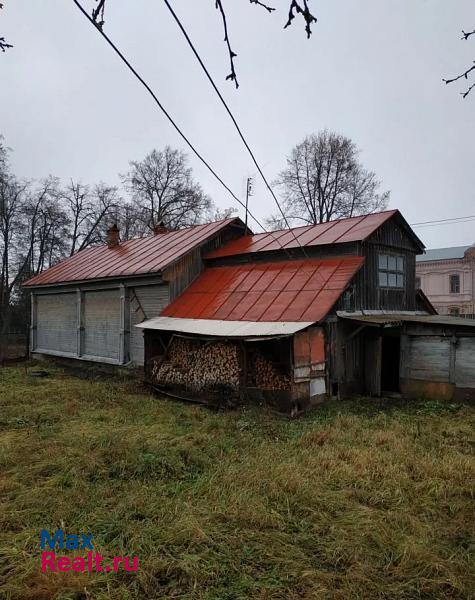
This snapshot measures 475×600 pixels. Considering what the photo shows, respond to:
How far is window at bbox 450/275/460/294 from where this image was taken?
37.7 m

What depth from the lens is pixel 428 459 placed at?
6105 mm

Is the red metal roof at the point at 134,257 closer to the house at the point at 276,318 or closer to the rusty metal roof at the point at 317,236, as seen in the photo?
the house at the point at 276,318

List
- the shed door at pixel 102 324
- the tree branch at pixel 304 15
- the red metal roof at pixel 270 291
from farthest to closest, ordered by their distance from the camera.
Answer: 1. the shed door at pixel 102 324
2. the red metal roof at pixel 270 291
3. the tree branch at pixel 304 15

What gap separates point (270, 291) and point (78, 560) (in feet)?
29.8

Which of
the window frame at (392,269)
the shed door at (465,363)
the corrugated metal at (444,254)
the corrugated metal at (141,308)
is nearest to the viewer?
the shed door at (465,363)

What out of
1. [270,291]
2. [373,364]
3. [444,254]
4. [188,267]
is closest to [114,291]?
[188,267]

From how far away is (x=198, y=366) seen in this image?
11172 millimetres

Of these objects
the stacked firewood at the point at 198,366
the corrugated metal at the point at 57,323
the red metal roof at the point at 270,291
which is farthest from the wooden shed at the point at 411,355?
the corrugated metal at the point at 57,323

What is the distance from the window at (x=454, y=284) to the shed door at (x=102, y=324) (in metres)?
33.4

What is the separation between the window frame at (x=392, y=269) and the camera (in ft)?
42.8

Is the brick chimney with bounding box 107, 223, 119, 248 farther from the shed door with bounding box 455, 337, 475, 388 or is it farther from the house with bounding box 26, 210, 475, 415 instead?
the shed door with bounding box 455, 337, 475, 388

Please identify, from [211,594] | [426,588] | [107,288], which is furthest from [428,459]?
[107,288]

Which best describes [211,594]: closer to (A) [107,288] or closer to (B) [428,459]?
(B) [428,459]

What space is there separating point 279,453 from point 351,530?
7.58 ft
